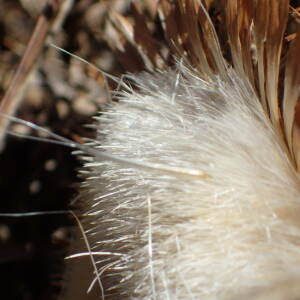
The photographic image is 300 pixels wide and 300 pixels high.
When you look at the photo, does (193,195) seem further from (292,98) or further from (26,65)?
(26,65)

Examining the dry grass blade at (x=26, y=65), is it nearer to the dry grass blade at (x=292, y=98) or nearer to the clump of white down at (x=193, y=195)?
the clump of white down at (x=193, y=195)

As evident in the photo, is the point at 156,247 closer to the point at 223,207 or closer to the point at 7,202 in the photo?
the point at 223,207

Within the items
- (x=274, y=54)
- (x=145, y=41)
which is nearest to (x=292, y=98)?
(x=274, y=54)

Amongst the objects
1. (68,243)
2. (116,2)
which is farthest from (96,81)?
(68,243)

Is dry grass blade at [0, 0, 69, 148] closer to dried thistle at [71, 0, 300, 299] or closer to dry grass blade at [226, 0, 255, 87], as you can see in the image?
dried thistle at [71, 0, 300, 299]

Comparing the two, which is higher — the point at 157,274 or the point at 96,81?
the point at 96,81

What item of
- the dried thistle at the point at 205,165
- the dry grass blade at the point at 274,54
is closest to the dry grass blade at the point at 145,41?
the dried thistle at the point at 205,165
